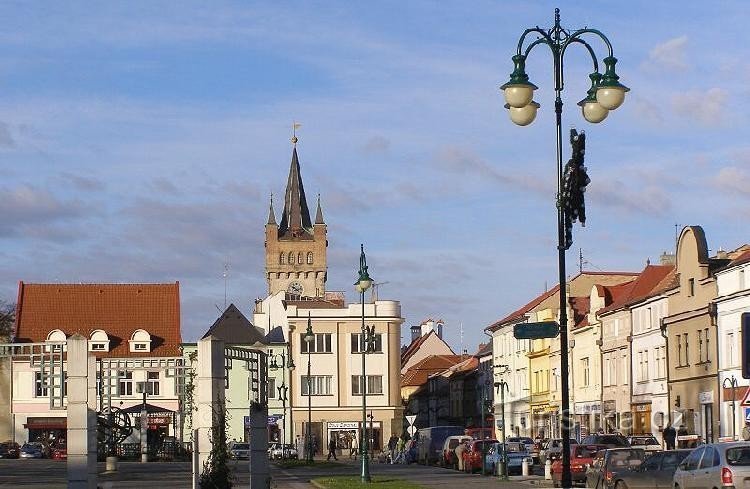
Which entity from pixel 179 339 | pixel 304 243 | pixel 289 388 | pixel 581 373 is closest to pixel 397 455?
pixel 581 373

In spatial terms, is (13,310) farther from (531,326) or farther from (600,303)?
(531,326)

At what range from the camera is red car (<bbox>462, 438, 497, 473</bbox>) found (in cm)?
6181

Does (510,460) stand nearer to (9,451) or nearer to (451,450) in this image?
(451,450)

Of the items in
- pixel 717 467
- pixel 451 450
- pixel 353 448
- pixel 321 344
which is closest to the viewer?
pixel 717 467

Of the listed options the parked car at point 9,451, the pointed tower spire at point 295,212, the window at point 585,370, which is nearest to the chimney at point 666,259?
the window at point 585,370

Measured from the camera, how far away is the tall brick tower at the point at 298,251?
197m

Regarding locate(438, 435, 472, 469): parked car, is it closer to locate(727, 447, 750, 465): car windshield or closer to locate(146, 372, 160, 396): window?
locate(727, 447, 750, 465): car windshield

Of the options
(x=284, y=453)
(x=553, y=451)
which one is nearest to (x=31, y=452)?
(x=284, y=453)

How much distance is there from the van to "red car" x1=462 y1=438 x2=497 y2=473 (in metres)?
10.5

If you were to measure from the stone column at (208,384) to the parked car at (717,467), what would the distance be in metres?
11.9

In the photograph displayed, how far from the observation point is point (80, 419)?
34.9m

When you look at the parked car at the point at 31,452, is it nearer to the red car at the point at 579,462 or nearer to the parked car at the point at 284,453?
the parked car at the point at 284,453

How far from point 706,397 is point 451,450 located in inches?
450

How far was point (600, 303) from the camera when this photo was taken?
8719 centimetres
